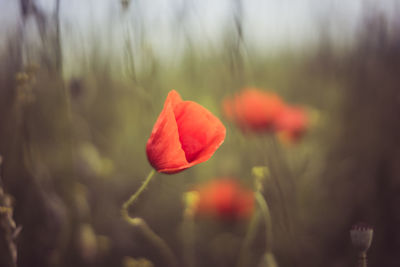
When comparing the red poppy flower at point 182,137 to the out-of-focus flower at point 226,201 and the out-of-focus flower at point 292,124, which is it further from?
the out-of-focus flower at point 292,124

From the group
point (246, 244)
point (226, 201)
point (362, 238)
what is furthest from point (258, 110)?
point (362, 238)

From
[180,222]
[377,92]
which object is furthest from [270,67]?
[180,222]

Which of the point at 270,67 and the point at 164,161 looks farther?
the point at 270,67

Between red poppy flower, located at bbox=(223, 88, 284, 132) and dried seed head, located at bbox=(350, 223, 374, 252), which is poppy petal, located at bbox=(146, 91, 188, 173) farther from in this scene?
red poppy flower, located at bbox=(223, 88, 284, 132)

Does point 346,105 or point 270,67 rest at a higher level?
point 270,67

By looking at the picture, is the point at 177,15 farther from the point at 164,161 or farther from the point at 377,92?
the point at 377,92

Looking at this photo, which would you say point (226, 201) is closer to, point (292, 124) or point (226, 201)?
point (226, 201)
